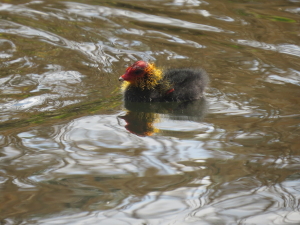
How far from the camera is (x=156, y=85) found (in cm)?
447

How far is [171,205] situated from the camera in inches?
103

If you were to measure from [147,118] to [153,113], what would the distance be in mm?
149

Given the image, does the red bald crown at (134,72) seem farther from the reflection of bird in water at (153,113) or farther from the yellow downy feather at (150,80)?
the reflection of bird in water at (153,113)

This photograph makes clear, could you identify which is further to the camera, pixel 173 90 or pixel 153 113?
pixel 173 90

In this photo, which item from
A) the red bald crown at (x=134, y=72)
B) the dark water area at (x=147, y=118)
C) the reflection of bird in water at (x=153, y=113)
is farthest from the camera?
the red bald crown at (x=134, y=72)

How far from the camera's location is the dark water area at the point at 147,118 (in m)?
2.64

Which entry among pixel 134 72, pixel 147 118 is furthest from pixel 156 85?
pixel 147 118

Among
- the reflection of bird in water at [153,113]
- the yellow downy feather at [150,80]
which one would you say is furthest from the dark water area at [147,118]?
the yellow downy feather at [150,80]

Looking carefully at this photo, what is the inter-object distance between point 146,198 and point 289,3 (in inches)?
207

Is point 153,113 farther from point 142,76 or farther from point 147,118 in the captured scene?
point 142,76

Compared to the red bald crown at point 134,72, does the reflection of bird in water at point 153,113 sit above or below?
below

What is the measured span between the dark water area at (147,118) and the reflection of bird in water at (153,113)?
0.02 meters

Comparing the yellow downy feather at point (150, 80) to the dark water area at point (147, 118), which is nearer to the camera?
the dark water area at point (147, 118)

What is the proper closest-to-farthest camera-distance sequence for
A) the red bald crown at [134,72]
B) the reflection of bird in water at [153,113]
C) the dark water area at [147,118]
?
the dark water area at [147,118] < the reflection of bird in water at [153,113] < the red bald crown at [134,72]
